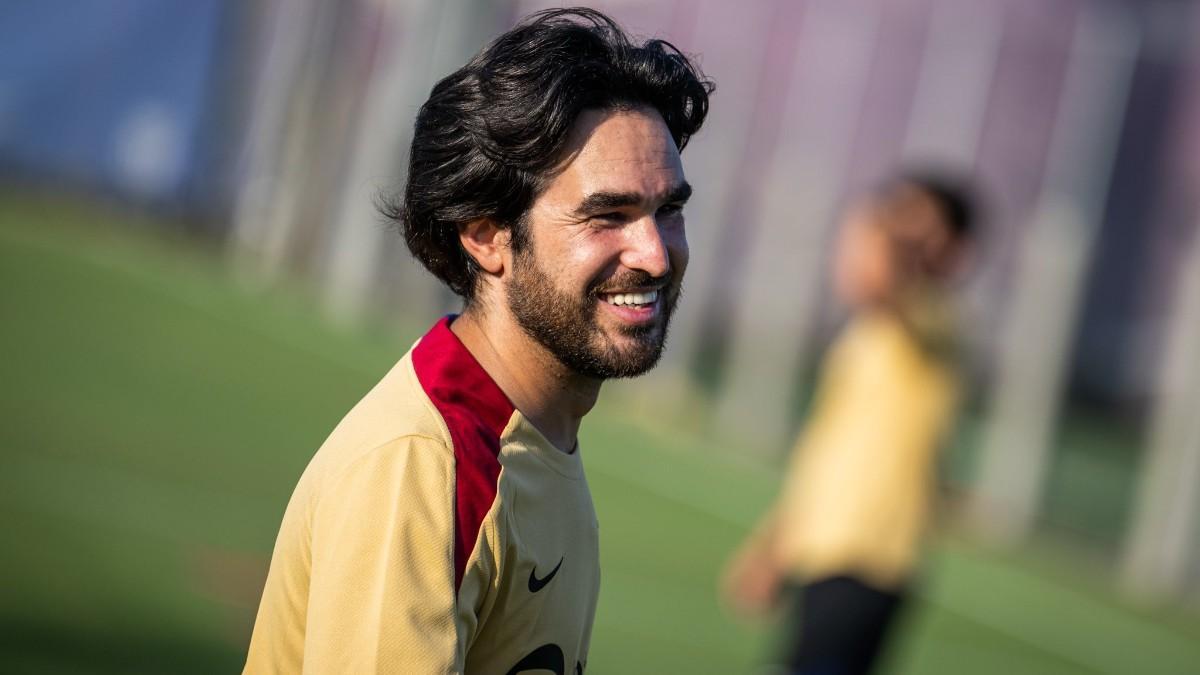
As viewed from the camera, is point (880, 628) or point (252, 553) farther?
point (252, 553)

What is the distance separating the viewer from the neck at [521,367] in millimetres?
2854

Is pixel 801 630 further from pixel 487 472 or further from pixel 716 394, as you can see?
pixel 716 394

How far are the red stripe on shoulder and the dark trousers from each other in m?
3.14

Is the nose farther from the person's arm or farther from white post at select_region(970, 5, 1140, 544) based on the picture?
white post at select_region(970, 5, 1140, 544)

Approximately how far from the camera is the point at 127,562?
7383 mm

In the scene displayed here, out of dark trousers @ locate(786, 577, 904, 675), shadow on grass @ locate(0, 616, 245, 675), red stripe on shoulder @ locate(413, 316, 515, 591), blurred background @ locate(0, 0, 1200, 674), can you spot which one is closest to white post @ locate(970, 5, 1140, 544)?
blurred background @ locate(0, 0, 1200, 674)

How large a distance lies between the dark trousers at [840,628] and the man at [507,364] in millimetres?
2869

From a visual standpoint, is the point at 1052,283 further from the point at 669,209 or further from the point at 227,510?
the point at 669,209

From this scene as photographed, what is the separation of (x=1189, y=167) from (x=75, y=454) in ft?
40.3

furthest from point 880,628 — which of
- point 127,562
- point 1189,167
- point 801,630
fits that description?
point 1189,167

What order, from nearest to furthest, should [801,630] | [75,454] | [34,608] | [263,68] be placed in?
[801,630] < [34,608] < [75,454] < [263,68]

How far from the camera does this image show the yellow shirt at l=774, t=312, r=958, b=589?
5699mm

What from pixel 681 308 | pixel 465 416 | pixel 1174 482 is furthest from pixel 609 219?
pixel 681 308

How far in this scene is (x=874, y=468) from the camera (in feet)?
18.9
